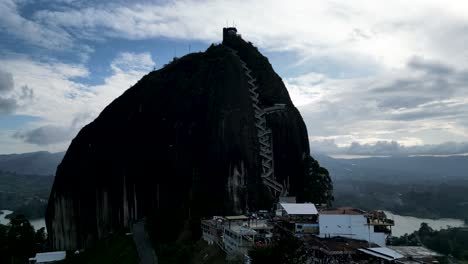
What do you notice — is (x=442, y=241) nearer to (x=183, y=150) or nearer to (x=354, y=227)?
(x=354, y=227)

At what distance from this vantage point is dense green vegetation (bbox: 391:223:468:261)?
5616cm

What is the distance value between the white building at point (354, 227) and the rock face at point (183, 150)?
11.7 m

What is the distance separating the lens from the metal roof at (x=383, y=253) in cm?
2682

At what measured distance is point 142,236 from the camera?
4756 centimetres

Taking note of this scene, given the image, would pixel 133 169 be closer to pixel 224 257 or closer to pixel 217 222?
pixel 217 222

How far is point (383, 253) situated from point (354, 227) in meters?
6.04

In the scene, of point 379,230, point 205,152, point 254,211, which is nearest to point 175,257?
point 254,211

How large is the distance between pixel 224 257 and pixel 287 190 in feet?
62.2

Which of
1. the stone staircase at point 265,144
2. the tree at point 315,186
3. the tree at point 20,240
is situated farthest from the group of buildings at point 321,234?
the tree at point 20,240

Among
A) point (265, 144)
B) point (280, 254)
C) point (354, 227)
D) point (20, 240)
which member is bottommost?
point (20, 240)

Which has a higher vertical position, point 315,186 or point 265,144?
point 265,144

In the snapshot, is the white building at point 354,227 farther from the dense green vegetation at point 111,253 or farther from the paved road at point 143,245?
the dense green vegetation at point 111,253

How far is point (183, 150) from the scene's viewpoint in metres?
52.2

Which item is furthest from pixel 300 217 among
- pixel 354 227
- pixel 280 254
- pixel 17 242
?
pixel 17 242
